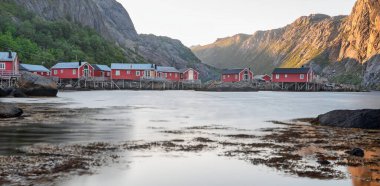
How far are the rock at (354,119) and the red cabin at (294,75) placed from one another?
117 metres

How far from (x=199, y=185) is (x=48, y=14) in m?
190

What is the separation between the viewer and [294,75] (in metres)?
142

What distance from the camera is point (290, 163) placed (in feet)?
44.6

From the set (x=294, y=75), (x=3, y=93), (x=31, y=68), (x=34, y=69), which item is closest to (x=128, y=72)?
(x=34, y=69)

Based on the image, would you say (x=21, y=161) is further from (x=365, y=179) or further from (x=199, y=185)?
(x=365, y=179)

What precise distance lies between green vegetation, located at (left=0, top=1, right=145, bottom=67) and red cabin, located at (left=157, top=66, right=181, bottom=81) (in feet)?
83.2

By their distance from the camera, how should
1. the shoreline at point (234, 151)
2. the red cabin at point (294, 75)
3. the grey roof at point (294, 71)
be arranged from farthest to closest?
the red cabin at point (294, 75) < the grey roof at point (294, 71) < the shoreline at point (234, 151)

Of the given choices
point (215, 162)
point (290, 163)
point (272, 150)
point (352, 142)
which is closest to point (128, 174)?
point (215, 162)

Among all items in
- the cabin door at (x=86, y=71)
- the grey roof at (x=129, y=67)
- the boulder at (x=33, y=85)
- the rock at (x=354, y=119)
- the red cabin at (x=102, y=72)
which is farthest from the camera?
the grey roof at (x=129, y=67)

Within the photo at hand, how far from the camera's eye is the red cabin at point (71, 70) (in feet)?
385

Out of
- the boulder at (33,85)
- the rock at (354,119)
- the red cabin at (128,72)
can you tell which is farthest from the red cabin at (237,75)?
the rock at (354,119)

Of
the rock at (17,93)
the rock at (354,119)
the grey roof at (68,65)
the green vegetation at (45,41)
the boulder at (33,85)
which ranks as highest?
the green vegetation at (45,41)

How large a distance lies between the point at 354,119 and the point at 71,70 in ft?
338

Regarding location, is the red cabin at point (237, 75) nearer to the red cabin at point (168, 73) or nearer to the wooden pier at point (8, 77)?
the red cabin at point (168, 73)
